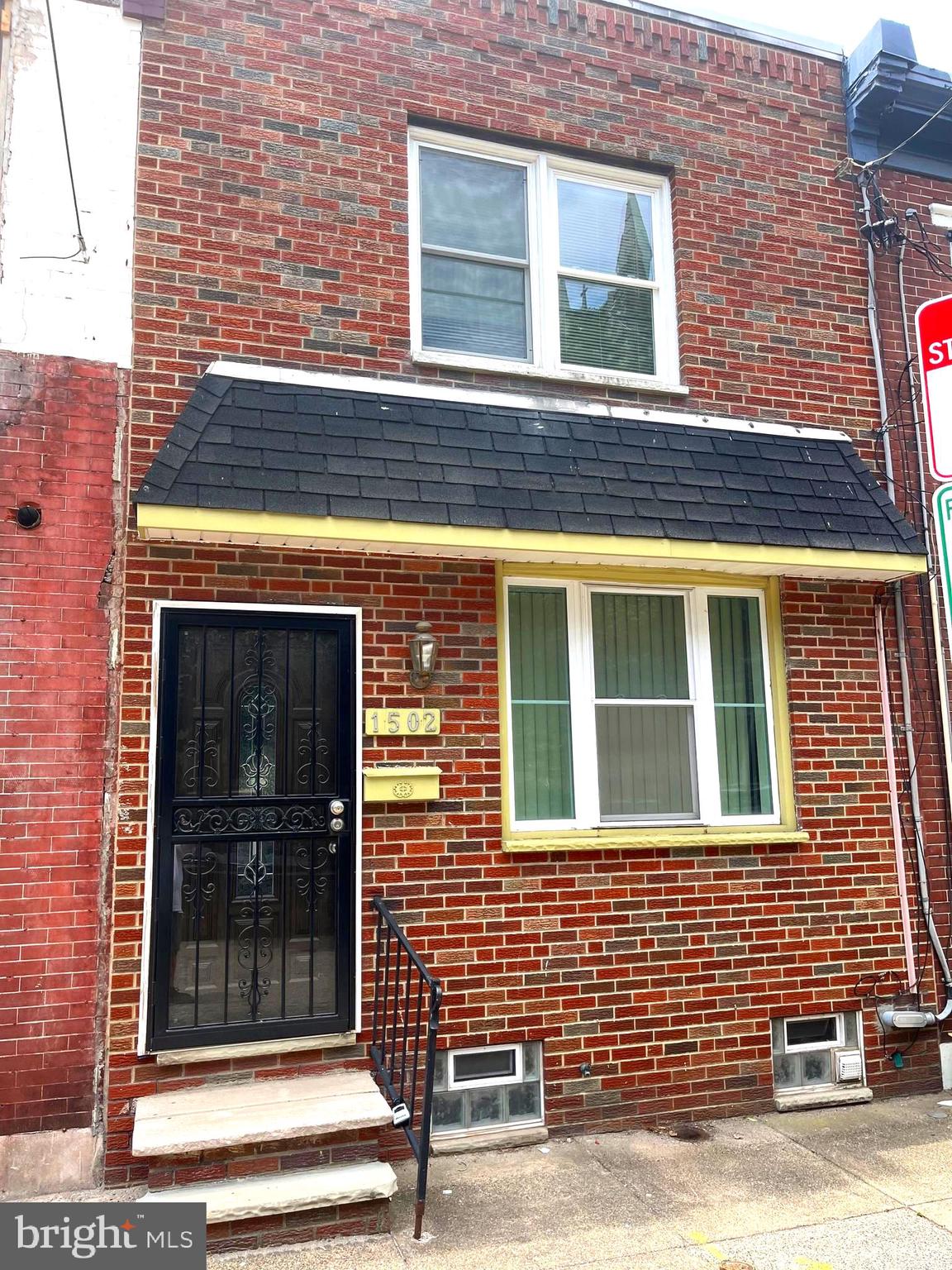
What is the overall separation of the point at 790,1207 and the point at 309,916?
2539mm

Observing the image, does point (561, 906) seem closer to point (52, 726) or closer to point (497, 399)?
point (52, 726)

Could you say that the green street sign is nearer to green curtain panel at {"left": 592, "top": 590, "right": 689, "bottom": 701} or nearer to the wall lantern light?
the wall lantern light

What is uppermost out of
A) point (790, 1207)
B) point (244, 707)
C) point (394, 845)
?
point (244, 707)

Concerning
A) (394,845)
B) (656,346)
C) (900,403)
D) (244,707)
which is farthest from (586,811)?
(900,403)

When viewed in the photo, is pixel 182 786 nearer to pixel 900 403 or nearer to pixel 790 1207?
pixel 790 1207

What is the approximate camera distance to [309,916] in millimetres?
4863

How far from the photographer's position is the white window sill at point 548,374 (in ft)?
18.4

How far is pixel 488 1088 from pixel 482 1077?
0.06m

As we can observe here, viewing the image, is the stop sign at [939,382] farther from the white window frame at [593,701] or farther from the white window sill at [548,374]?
the white window sill at [548,374]

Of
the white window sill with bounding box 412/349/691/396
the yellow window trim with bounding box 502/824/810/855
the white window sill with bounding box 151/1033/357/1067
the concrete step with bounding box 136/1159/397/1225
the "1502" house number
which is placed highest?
the white window sill with bounding box 412/349/691/396

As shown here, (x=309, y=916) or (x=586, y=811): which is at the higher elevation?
(x=586, y=811)

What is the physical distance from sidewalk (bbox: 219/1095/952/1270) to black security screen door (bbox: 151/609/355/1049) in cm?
101

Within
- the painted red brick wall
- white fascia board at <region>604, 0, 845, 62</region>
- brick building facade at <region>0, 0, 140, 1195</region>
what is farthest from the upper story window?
brick building facade at <region>0, 0, 140, 1195</region>

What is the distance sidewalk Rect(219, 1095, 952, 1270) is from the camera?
12.6 feet
